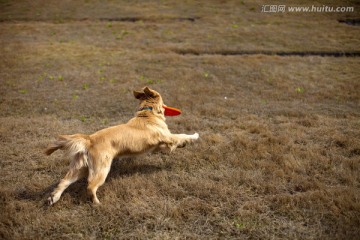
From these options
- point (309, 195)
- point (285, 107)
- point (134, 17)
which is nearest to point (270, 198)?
point (309, 195)

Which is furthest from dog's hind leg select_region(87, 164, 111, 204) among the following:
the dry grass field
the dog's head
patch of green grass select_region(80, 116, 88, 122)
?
patch of green grass select_region(80, 116, 88, 122)

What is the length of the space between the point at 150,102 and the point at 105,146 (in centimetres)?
156

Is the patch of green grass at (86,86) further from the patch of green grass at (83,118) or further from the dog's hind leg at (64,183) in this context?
the dog's hind leg at (64,183)

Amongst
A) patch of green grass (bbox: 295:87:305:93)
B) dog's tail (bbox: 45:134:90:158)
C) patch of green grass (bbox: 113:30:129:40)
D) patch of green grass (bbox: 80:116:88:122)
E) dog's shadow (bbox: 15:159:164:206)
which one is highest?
patch of green grass (bbox: 113:30:129:40)

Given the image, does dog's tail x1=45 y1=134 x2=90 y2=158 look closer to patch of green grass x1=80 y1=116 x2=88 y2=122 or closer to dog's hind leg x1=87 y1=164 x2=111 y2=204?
dog's hind leg x1=87 y1=164 x2=111 y2=204

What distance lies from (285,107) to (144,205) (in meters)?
6.49

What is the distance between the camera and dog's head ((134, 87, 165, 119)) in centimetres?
546

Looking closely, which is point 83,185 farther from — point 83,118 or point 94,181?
point 83,118

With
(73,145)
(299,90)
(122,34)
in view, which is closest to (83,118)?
(73,145)

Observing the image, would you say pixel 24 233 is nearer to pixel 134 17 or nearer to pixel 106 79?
pixel 106 79

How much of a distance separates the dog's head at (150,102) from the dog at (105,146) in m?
0.02

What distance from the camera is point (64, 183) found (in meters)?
4.21

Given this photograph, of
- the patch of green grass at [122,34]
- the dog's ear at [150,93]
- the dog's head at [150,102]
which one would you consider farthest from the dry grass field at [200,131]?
the dog's ear at [150,93]

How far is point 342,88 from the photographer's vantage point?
34.7ft
